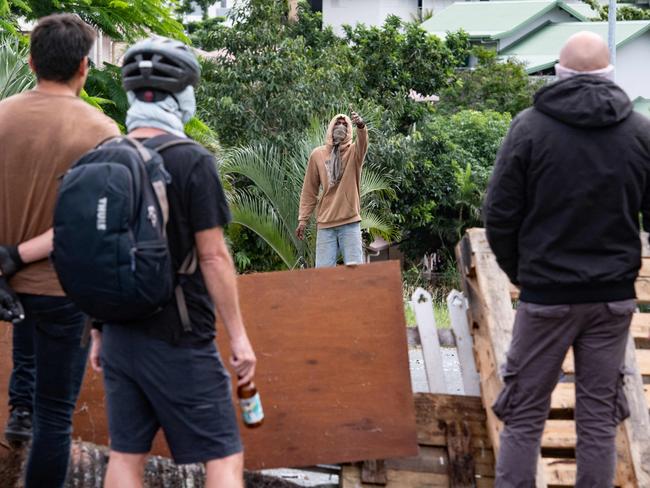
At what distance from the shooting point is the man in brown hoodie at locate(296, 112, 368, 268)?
10.2m

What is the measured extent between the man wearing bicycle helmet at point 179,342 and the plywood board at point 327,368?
1.70 meters

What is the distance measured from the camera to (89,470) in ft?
16.9

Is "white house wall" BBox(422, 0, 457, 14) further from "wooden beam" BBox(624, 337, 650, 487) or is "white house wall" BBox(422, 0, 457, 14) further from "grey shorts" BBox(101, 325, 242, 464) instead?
"grey shorts" BBox(101, 325, 242, 464)

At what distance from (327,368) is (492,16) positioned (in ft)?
152

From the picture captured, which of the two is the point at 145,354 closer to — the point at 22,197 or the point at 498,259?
the point at 22,197

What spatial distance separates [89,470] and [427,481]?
1551mm

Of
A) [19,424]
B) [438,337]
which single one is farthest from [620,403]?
[19,424]

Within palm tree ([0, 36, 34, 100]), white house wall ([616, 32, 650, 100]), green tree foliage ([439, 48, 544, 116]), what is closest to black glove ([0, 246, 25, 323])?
palm tree ([0, 36, 34, 100])

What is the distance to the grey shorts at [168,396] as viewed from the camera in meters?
3.52

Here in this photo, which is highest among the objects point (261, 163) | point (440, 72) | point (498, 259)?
point (440, 72)

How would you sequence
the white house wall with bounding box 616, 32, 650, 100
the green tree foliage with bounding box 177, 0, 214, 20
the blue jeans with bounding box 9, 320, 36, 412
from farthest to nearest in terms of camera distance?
the green tree foliage with bounding box 177, 0, 214, 20 < the white house wall with bounding box 616, 32, 650, 100 < the blue jeans with bounding box 9, 320, 36, 412

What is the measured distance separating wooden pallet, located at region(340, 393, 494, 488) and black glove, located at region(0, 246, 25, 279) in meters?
1.98

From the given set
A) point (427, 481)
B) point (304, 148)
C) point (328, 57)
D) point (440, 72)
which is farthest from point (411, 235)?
point (427, 481)

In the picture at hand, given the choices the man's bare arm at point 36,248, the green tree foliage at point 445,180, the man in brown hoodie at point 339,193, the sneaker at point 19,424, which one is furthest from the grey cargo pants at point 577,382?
the green tree foliage at point 445,180
